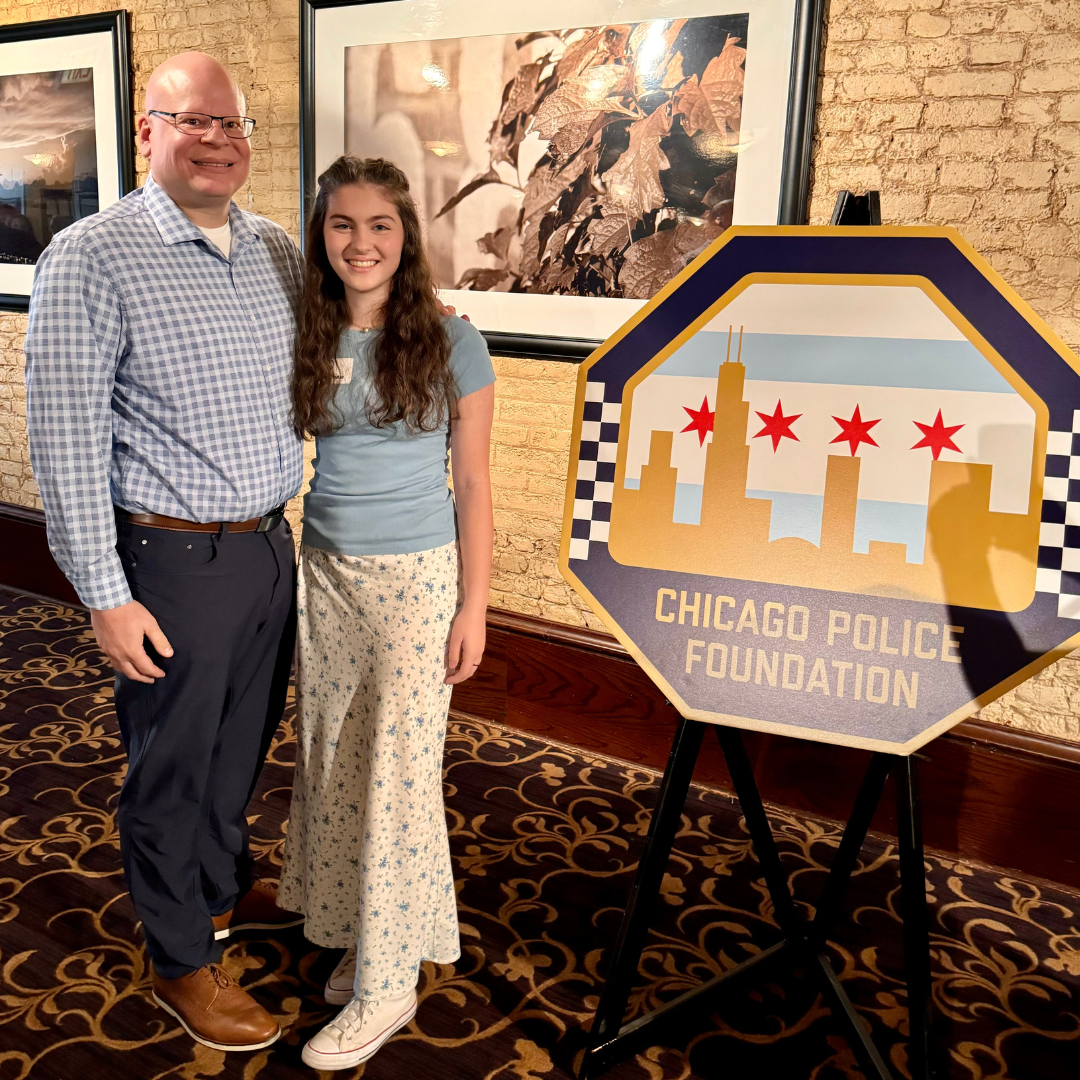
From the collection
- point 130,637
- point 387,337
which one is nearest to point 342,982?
point 130,637

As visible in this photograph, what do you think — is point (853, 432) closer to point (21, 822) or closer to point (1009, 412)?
point (1009, 412)

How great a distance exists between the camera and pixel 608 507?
1622mm

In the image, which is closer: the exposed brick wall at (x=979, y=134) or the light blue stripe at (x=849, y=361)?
the light blue stripe at (x=849, y=361)

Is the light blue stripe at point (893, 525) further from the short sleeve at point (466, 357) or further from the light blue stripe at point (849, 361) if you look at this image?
the short sleeve at point (466, 357)

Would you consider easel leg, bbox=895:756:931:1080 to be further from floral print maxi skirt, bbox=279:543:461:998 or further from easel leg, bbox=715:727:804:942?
floral print maxi skirt, bbox=279:543:461:998

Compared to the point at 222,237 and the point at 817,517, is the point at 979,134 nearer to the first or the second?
the point at 817,517

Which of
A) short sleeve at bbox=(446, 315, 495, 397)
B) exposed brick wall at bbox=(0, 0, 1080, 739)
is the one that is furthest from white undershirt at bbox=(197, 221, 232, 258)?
exposed brick wall at bbox=(0, 0, 1080, 739)

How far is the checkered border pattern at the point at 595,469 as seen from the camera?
1619 millimetres

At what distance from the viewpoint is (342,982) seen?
2.00 meters

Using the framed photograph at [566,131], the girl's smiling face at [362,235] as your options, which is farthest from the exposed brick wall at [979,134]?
the girl's smiling face at [362,235]

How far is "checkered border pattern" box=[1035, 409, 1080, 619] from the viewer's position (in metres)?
1.37

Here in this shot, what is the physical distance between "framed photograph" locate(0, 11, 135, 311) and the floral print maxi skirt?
10.2ft

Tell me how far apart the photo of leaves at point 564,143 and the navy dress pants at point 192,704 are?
1573 mm

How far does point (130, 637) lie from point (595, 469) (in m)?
0.87
